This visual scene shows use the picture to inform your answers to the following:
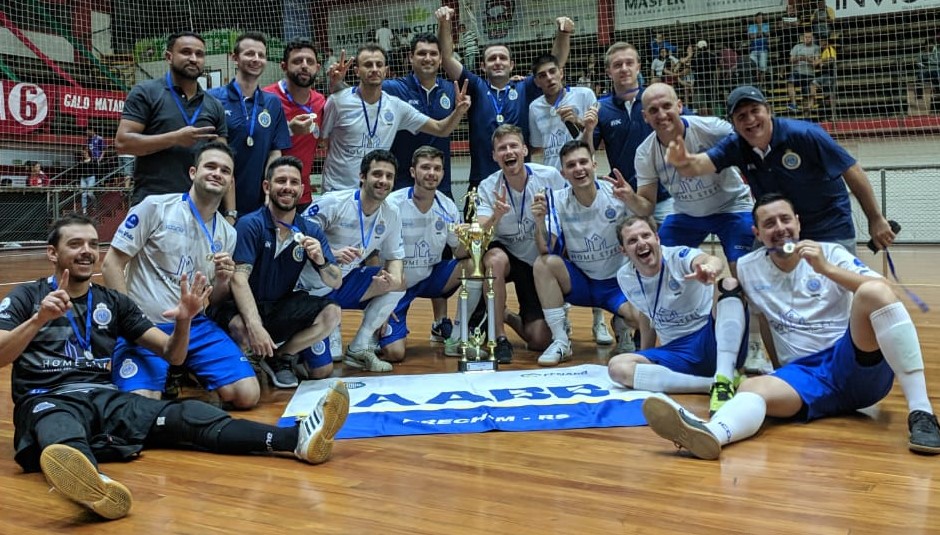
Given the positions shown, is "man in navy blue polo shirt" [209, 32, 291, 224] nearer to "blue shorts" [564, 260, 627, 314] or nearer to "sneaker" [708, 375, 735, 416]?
"blue shorts" [564, 260, 627, 314]

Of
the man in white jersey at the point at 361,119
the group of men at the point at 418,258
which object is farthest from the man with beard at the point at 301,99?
the man in white jersey at the point at 361,119

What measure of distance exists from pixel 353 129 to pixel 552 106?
151 cm

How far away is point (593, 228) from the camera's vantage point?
5266mm

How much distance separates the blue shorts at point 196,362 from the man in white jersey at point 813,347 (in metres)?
2.09

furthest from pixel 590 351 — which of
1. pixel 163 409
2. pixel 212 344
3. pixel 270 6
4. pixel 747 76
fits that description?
pixel 270 6

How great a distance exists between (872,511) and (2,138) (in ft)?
54.7

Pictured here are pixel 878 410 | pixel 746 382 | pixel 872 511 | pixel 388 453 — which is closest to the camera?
pixel 872 511

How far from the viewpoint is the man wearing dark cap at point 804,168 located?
13.4ft

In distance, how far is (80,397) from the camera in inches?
120

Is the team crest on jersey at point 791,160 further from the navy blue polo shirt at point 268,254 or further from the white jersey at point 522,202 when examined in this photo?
the navy blue polo shirt at point 268,254

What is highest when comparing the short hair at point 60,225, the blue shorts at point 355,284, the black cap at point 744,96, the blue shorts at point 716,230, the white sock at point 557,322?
the black cap at point 744,96

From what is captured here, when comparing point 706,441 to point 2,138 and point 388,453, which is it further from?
point 2,138

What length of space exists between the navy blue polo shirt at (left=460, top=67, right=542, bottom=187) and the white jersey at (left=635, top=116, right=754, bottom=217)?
1535 mm

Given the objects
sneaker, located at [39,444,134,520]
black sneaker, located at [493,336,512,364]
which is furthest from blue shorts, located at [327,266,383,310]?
sneaker, located at [39,444,134,520]
